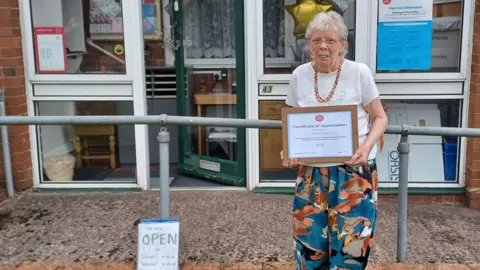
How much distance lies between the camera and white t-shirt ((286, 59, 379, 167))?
2.38 meters

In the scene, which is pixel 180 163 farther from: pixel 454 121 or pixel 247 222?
pixel 454 121

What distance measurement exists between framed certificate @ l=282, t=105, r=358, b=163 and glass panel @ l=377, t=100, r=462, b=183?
88.5 inches

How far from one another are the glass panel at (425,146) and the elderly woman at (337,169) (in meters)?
2.14

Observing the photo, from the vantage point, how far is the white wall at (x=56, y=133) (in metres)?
4.71

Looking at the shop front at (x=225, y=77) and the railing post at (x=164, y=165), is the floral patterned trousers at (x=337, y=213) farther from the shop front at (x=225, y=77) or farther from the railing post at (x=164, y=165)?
the shop front at (x=225, y=77)

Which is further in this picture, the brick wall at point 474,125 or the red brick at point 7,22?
the red brick at point 7,22

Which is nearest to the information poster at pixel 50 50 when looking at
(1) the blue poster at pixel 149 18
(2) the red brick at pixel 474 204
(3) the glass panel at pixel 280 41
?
(1) the blue poster at pixel 149 18

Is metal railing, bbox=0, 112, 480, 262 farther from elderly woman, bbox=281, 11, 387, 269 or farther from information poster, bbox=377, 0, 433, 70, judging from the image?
information poster, bbox=377, 0, 433, 70

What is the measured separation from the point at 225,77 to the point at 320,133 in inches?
105

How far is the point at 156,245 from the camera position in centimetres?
287

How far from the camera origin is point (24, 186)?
4629 mm

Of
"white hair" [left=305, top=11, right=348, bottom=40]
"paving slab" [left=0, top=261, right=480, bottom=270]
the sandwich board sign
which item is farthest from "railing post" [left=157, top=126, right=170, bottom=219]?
"white hair" [left=305, top=11, right=348, bottom=40]

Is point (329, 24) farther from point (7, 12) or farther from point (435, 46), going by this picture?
point (7, 12)

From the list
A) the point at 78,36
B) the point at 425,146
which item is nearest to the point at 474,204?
the point at 425,146
